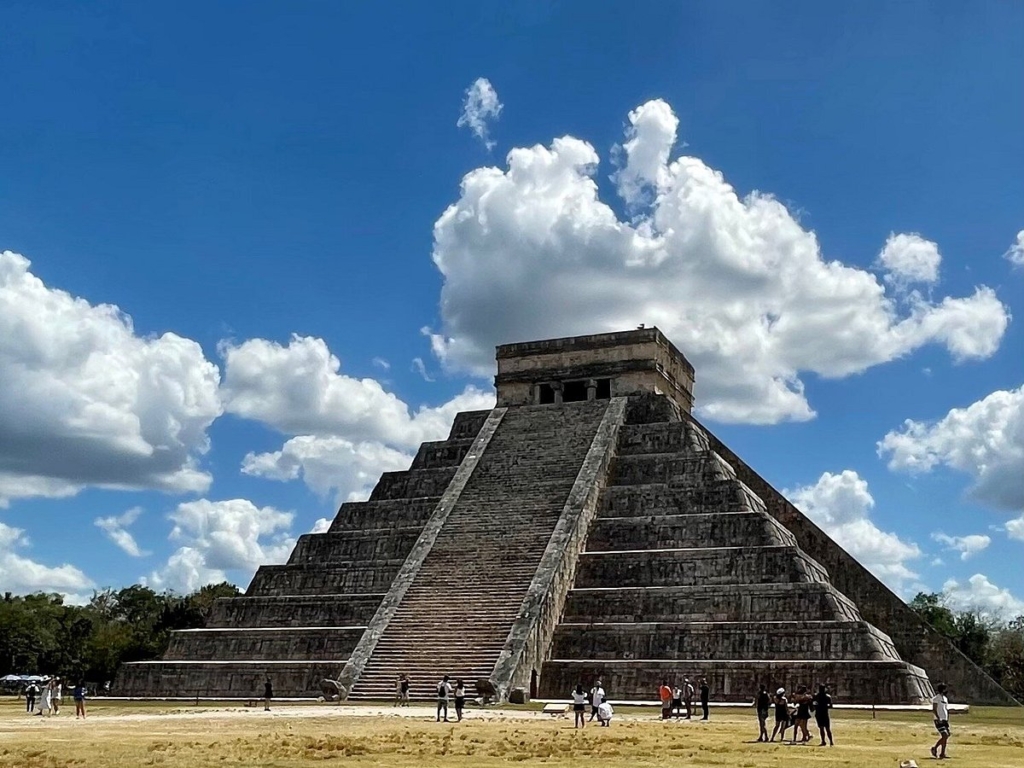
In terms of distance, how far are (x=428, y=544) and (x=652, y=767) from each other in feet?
55.5

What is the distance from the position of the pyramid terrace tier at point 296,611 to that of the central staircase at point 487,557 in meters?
1.40

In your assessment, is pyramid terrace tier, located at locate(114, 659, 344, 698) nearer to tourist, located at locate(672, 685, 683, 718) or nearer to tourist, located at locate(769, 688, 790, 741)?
tourist, located at locate(672, 685, 683, 718)

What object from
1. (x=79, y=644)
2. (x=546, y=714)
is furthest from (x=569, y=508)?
(x=79, y=644)

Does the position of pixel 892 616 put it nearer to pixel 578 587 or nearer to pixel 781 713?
pixel 578 587

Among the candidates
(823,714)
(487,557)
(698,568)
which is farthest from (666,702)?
(487,557)

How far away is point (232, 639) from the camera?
25.7m

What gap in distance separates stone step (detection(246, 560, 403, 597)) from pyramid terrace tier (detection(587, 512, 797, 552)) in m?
5.14

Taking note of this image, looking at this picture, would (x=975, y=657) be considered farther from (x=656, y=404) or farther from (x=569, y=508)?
(x=569, y=508)

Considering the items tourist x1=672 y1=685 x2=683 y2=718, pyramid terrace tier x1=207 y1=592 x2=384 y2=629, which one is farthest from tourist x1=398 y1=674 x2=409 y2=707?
tourist x1=672 y1=685 x2=683 y2=718

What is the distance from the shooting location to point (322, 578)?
27.5 meters

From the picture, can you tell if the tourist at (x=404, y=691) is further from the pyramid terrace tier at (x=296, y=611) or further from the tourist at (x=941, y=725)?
the tourist at (x=941, y=725)

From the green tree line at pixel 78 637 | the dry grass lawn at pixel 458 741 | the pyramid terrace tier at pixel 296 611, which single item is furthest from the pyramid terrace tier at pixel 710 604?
the green tree line at pixel 78 637

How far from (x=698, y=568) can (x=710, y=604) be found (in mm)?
1156

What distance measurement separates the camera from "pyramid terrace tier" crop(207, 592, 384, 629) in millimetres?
25641
